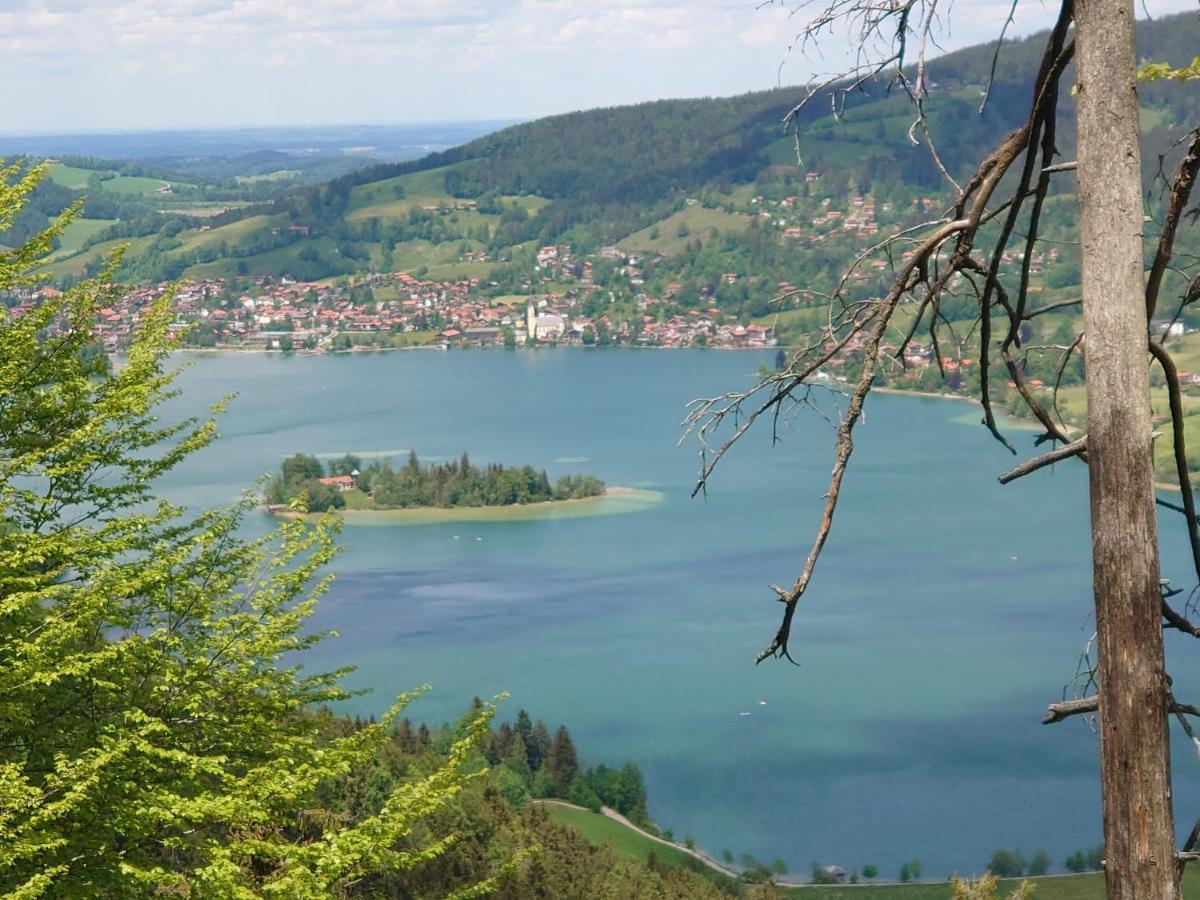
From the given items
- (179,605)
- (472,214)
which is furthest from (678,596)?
(472,214)

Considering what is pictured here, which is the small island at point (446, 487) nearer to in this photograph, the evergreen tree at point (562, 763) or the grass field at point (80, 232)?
the evergreen tree at point (562, 763)

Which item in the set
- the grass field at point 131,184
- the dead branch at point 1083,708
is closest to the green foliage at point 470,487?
the dead branch at point 1083,708

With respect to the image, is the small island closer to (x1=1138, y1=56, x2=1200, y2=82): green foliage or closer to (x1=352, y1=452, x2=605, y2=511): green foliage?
(x1=352, y1=452, x2=605, y2=511): green foliage

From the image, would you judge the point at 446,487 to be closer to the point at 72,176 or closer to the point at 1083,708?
the point at 1083,708

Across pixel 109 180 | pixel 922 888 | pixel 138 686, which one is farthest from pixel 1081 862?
pixel 109 180

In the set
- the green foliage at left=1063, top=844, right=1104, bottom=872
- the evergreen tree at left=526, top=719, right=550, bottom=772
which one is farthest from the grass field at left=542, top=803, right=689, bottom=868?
the green foliage at left=1063, top=844, right=1104, bottom=872

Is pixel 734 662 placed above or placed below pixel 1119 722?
below

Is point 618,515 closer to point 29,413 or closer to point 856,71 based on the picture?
point 29,413
